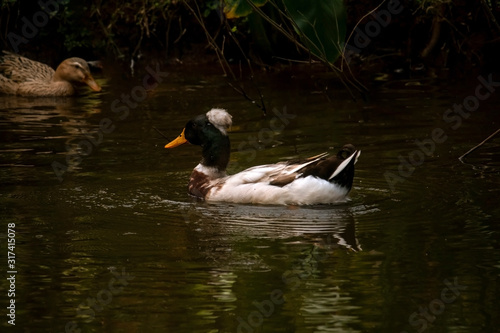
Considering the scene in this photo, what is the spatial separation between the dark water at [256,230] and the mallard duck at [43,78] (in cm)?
176

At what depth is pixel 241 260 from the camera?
6750 mm

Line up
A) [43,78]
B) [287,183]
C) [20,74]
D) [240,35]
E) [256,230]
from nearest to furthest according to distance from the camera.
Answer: [256,230] < [287,183] < [20,74] < [43,78] < [240,35]

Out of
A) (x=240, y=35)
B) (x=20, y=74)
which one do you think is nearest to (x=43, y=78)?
(x=20, y=74)

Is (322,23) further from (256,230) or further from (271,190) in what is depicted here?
(271,190)

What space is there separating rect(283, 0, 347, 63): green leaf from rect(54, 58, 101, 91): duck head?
343 inches

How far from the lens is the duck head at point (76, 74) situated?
14828 mm

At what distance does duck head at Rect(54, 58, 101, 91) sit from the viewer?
14828mm

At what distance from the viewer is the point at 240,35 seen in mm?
16438

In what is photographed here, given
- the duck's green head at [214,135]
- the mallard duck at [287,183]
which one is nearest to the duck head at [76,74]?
the duck's green head at [214,135]

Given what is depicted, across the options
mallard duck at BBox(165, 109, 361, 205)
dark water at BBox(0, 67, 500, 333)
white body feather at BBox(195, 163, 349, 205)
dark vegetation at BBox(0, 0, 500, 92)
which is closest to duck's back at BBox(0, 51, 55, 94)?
dark vegetation at BBox(0, 0, 500, 92)

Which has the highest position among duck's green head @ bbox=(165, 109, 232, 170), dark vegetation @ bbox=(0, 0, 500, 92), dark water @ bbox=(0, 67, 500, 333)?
dark vegetation @ bbox=(0, 0, 500, 92)

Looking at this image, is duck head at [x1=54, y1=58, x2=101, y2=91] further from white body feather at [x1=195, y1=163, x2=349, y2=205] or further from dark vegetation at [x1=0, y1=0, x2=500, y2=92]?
white body feather at [x1=195, y1=163, x2=349, y2=205]

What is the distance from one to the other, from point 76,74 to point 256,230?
7892 mm

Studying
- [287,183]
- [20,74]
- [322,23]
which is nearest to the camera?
[322,23]
